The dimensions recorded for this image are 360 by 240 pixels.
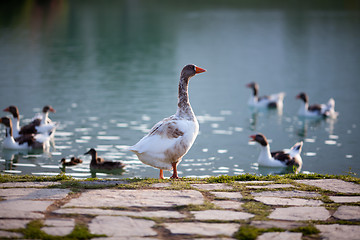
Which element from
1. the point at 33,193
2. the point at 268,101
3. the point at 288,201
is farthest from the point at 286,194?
the point at 268,101

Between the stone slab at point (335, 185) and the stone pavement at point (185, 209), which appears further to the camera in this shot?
the stone slab at point (335, 185)

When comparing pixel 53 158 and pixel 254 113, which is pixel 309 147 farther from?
pixel 53 158

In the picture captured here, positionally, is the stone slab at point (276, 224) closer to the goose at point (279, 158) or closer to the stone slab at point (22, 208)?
the stone slab at point (22, 208)

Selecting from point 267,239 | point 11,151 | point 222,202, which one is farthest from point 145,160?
point 11,151

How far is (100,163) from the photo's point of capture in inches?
523

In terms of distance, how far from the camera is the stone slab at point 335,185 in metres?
7.17

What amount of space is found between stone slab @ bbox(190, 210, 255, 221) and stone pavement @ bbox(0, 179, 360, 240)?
0.4 inches

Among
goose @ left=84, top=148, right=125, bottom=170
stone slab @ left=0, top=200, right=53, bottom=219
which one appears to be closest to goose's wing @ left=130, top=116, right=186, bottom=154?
stone slab @ left=0, top=200, right=53, bottom=219

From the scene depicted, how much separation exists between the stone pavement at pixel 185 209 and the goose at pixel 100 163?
19.2 ft

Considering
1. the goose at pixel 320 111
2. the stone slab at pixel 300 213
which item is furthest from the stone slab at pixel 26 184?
the goose at pixel 320 111

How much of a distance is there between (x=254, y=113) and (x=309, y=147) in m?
5.93

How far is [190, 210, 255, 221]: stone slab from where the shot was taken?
5842 millimetres

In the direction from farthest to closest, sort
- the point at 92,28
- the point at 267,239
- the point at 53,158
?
the point at 92,28, the point at 53,158, the point at 267,239

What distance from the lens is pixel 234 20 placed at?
71.8 metres
